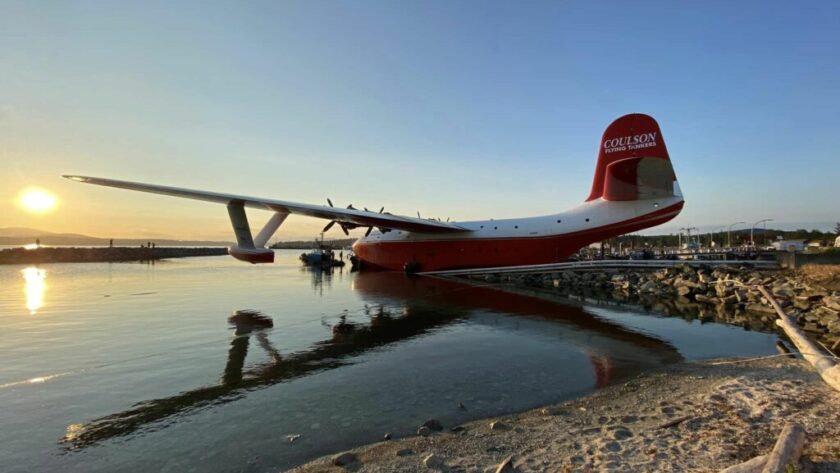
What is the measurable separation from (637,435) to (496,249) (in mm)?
Result: 26019

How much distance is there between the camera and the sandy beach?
424 cm

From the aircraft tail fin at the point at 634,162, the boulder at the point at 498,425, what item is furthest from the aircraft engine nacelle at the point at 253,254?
the aircraft tail fin at the point at 634,162

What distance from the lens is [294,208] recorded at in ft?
75.5

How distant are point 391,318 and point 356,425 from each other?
9082mm

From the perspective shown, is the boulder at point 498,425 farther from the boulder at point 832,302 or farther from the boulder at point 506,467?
the boulder at point 832,302

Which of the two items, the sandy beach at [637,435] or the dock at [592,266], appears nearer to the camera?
the sandy beach at [637,435]

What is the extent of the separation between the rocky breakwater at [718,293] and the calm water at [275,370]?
238cm

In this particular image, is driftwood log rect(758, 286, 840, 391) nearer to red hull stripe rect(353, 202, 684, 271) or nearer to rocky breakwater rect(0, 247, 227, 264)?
red hull stripe rect(353, 202, 684, 271)

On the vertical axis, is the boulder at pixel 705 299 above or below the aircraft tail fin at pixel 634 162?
below

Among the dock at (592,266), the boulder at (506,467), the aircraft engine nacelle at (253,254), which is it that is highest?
the aircraft engine nacelle at (253,254)

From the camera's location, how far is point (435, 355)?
9.64m

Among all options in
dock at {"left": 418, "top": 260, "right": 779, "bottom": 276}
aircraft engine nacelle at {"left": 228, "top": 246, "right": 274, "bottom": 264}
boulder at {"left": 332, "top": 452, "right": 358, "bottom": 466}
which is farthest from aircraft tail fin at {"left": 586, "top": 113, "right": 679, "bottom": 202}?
boulder at {"left": 332, "top": 452, "right": 358, "bottom": 466}

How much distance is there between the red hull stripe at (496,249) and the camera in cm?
2545

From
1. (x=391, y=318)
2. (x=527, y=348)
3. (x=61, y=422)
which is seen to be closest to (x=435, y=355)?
(x=527, y=348)
